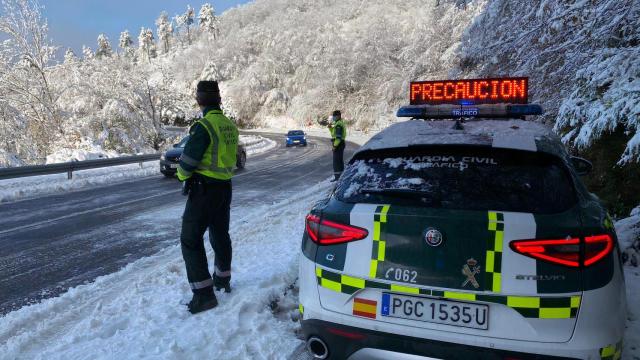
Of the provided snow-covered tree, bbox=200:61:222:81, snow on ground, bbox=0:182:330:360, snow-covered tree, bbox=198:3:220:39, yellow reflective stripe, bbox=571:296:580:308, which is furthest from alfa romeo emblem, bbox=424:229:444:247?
snow-covered tree, bbox=198:3:220:39

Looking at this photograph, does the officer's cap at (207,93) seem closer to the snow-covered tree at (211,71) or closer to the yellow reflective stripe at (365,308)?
the yellow reflective stripe at (365,308)

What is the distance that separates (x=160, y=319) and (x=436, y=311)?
248cm

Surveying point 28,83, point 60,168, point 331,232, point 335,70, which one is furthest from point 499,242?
point 335,70

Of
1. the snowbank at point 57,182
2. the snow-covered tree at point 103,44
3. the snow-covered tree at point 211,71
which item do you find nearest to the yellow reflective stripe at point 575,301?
the snowbank at point 57,182

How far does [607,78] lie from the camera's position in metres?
5.54

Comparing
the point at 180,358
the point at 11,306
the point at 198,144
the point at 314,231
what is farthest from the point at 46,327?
the point at 314,231

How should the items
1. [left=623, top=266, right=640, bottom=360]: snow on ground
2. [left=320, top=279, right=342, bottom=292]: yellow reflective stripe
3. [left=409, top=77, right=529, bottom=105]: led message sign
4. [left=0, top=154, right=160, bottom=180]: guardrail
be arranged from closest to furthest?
1. [left=320, top=279, right=342, bottom=292]: yellow reflective stripe
2. [left=623, top=266, right=640, bottom=360]: snow on ground
3. [left=409, top=77, right=529, bottom=105]: led message sign
4. [left=0, top=154, right=160, bottom=180]: guardrail

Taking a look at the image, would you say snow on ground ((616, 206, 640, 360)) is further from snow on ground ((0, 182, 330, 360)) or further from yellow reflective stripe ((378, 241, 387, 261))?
snow on ground ((0, 182, 330, 360))

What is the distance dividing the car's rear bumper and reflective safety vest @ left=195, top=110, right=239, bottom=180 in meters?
1.86

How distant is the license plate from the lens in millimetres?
2260

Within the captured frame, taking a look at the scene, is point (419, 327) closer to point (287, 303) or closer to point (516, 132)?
point (516, 132)

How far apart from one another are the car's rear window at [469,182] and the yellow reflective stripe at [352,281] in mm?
441

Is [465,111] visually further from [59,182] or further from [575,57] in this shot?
[59,182]

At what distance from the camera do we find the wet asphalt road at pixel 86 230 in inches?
204
